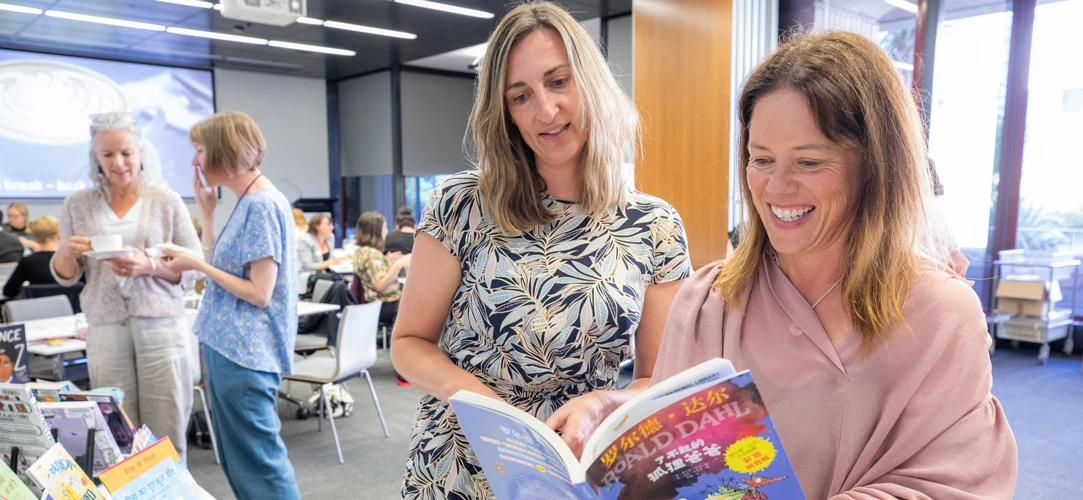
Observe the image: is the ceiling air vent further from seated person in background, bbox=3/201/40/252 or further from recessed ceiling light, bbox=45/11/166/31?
seated person in background, bbox=3/201/40/252

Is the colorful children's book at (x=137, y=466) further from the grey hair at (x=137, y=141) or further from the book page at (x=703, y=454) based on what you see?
the grey hair at (x=137, y=141)

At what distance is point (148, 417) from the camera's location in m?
2.52

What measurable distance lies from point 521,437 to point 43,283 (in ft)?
18.3

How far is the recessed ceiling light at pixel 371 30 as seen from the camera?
8.14 meters

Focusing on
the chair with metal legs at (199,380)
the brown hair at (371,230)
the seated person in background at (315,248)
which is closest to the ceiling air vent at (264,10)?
the brown hair at (371,230)

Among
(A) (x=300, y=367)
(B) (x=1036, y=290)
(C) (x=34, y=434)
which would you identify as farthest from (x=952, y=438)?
(B) (x=1036, y=290)

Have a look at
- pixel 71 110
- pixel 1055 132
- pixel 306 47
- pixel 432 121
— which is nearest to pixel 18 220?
pixel 71 110

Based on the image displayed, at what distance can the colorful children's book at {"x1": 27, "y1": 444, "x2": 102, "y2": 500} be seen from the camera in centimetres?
119

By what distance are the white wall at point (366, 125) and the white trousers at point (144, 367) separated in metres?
9.00

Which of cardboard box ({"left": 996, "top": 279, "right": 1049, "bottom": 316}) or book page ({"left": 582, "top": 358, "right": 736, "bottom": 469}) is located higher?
book page ({"left": 582, "top": 358, "right": 736, "bottom": 469})

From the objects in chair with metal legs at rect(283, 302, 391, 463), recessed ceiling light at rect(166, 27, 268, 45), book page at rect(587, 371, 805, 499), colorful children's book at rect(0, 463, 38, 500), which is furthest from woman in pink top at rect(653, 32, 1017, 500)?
recessed ceiling light at rect(166, 27, 268, 45)

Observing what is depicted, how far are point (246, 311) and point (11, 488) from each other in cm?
113

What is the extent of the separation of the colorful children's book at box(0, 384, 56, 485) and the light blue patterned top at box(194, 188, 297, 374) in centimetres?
84

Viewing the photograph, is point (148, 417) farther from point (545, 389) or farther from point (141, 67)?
point (141, 67)
